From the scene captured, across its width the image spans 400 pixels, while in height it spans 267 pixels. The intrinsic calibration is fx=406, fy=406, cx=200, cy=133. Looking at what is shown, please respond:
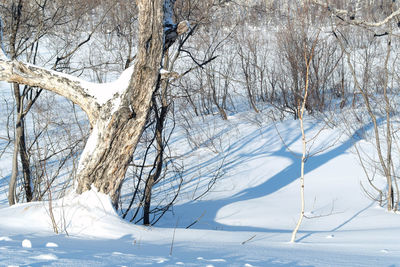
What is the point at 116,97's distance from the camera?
3.81 meters

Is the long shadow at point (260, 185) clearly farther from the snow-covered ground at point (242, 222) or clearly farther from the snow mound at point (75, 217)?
the snow mound at point (75, 217)

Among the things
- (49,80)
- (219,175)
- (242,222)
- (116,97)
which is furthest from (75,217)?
(219,175)

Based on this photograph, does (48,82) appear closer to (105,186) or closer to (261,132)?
(105,186)

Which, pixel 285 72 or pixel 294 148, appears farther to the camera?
pixel 285 72

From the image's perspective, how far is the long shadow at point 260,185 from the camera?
18.9 ft

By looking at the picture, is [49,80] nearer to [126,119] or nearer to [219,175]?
[126,119]

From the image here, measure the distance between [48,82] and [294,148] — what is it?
19.0 ft

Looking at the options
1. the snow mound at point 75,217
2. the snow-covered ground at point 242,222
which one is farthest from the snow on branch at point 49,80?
the snow-covered ground at point 242,222

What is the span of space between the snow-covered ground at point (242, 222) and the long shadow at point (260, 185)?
0.7 inches

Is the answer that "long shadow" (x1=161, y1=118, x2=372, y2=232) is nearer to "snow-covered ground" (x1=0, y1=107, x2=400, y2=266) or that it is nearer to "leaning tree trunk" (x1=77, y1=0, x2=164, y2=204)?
"snow-covered ground" (x1=0, y1=107, x2=400, y2=266)

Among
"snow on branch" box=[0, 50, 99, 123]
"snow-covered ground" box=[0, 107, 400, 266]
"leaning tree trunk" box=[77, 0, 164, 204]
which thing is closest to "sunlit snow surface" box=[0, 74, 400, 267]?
"snow-covered ground" box=[0, 107, 400, 266]

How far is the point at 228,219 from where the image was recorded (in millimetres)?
5465

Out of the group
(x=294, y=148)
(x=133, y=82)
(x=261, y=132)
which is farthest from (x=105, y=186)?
(x=261, y=132)

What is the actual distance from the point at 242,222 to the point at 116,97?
2455mm
